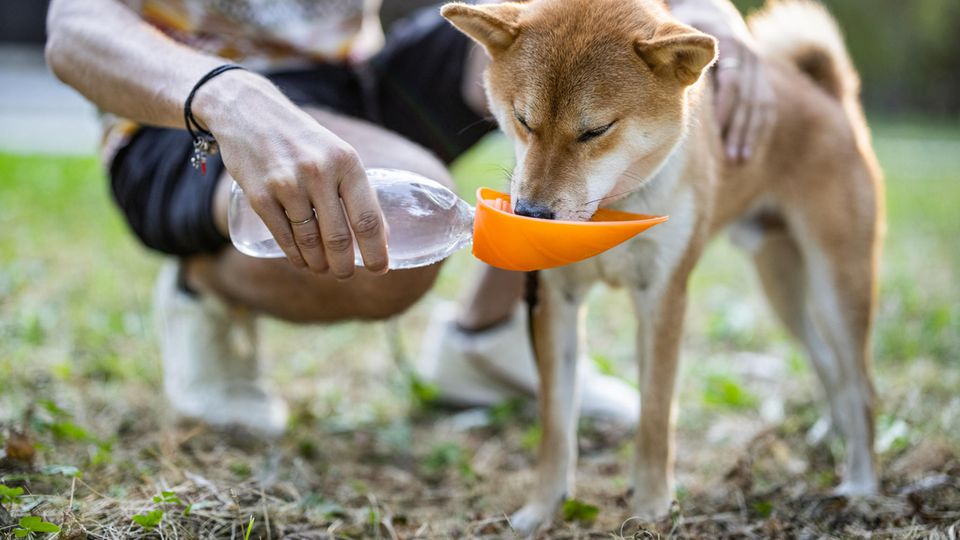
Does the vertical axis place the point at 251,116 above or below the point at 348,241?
above

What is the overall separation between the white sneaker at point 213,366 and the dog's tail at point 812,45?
184 cm

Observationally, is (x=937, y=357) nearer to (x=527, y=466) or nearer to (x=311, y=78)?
(x=527, y=466)

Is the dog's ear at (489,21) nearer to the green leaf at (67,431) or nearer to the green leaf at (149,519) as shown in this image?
the green leaf at (149,519)

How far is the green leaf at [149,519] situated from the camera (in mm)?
1582

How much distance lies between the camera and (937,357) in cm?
318

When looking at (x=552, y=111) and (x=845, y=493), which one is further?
(x=845, y=493)

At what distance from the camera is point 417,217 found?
Result: 1.90m

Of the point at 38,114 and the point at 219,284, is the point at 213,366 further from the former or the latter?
the point at 38,114

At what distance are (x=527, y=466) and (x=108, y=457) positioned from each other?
112 centimetres

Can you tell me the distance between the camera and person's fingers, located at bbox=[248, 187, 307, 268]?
1.50 metres

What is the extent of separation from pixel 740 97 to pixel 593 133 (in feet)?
2.22

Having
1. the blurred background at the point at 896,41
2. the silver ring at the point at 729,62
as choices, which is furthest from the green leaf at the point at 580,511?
the blurred background at the point at 896,41

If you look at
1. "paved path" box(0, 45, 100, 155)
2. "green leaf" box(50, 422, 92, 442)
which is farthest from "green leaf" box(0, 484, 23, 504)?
"paved path" box(0, 45, 100, 155)

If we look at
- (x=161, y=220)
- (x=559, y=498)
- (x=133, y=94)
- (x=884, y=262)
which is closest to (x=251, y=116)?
(x=133, y=94)
